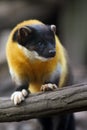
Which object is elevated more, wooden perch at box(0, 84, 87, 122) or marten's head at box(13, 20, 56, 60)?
marten's head at box(13, 20, 56, 60)

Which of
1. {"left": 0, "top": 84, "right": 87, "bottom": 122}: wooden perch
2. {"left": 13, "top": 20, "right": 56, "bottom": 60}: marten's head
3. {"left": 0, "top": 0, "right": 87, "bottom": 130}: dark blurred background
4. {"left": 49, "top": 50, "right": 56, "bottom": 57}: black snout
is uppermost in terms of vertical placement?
{"left": 13, "top": 20, "right": 56, "bottom": 60}: marten's head

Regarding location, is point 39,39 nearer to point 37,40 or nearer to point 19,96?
point 37,40

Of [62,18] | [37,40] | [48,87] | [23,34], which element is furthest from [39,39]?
[62,18]

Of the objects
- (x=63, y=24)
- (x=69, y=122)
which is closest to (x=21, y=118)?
(x=69, y=122)

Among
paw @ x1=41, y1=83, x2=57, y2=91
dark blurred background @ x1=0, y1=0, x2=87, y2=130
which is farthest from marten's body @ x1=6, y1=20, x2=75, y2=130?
dark blurred background @ x1=0, y1=0, x2=87, y2=130

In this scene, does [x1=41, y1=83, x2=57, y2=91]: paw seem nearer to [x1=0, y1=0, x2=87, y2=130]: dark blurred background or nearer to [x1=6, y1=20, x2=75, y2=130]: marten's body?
[x1=6, y1=20, x2=75, y2=130]: marten's body

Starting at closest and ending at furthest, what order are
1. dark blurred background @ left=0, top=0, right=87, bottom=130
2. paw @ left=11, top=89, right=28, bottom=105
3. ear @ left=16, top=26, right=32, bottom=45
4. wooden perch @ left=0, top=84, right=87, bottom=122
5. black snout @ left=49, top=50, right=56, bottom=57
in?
wooden perch @ left=0, top=84, right=87, bottom=122 < paw @ left=11, top=89, right=28, bottom=105 < black snout @ left=49, top=50, right=56, bottom=57 < ear @ left=16, top=26, right=32, bottom=45 < dark blurred background @ left=0, top=0, right=87, bottom=130

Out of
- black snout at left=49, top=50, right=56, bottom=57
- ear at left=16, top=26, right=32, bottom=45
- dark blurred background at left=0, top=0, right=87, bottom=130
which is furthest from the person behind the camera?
dark blurred background at left=0, top=0, right=87, bottom=130

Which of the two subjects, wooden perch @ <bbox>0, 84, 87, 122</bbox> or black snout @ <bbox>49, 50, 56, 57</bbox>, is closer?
wooden perch @ <bbox>0, 84, 87, 122</bbox>

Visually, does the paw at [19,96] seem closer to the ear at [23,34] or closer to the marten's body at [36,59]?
the marten's body at [36,59]
